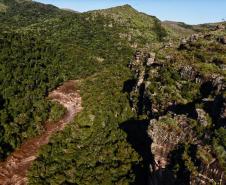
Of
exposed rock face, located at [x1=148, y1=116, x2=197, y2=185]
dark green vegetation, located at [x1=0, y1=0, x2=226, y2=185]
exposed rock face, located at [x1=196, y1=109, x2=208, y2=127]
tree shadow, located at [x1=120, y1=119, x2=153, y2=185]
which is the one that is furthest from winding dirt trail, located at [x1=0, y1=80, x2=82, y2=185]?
exposed rock face, located at [x1=196, y1=109, x2=208, y2=127]

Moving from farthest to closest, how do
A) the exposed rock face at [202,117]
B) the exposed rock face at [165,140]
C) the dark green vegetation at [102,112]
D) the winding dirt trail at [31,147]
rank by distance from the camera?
the winding dirt trail at [31,147] < the dark green vegetation at [102,112] < the exposed rock face at [202,117] < the exposed rock face at [165,140]

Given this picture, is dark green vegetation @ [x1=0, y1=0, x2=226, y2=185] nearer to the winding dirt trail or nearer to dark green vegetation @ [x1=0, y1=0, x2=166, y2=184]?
dark green vegetation @ [x1=0, y1=0, x2=166, y2=184]

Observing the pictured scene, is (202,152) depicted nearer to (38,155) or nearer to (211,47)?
(38,155)

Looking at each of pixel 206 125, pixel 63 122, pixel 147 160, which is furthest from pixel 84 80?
Result: pixel 206 125

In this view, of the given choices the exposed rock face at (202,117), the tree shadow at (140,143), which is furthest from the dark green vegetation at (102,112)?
the exposed rock face at (202,117)

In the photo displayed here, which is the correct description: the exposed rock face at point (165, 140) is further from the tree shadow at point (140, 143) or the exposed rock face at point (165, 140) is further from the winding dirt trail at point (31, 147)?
the winding dirt trail at point (31, 147)
